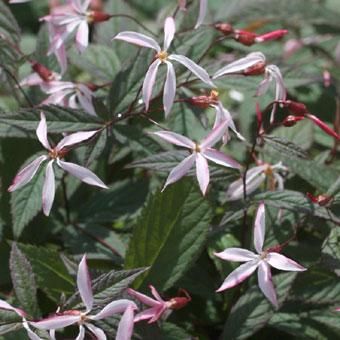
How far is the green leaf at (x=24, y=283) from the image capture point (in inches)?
32.1

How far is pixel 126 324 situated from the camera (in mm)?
726

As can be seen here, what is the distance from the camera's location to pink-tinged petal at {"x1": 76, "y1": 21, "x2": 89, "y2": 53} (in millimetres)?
950

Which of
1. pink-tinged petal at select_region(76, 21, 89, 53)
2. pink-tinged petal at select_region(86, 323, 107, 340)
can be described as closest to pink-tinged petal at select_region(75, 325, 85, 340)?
pink-tinged petal at select_region(86, 323, 107, 340)

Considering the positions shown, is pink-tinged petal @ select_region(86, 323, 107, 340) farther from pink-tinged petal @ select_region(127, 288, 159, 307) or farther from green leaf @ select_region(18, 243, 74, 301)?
green leaf @ select_region(18, 243, 74, 301)

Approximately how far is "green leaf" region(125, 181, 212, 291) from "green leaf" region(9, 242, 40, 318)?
0.36 ft

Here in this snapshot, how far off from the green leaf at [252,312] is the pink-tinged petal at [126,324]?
18 cm

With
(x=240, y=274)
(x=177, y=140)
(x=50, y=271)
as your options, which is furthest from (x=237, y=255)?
(x=50, y=271)

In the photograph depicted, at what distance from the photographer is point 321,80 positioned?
3.70 feet

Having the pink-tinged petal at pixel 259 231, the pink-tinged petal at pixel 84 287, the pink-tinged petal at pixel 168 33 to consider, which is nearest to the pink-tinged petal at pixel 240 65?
the pink-tinged petal at pixel 168 33

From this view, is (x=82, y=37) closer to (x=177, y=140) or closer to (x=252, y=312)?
(x=177, y=140)

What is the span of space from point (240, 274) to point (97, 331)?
0.49 ft

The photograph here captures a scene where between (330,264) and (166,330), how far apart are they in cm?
18

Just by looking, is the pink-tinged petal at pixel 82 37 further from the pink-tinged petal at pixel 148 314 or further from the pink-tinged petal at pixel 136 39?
the pink-tinged petal at pixel 148 314

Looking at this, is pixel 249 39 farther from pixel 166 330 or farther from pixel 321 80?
pixel 166 330
